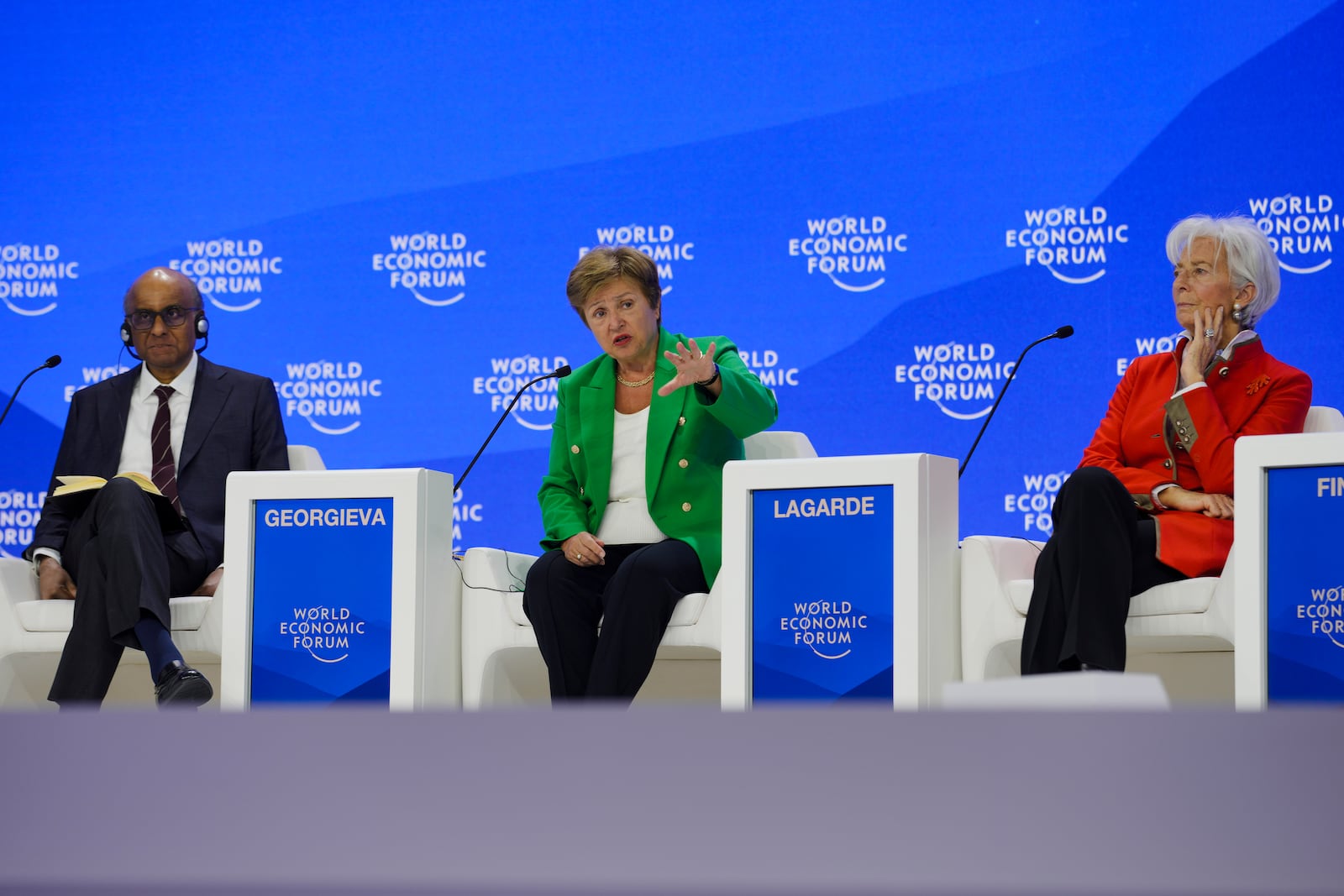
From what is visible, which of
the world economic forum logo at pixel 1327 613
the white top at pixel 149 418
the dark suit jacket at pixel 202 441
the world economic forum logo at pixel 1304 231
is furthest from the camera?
the world economic forum logo at pixel 1304 231

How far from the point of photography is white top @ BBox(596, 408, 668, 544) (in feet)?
10.3

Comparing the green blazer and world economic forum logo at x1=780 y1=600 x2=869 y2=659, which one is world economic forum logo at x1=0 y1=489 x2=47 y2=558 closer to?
the green blazer

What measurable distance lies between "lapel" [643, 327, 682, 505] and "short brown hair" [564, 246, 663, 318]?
0.16 meters

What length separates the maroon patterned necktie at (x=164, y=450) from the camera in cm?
341

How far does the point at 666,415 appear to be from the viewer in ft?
10.3

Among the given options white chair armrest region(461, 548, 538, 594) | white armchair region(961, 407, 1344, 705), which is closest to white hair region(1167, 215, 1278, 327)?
white armchair region(961, 407, 1344, 705)

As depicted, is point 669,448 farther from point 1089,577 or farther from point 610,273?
point 1089,577

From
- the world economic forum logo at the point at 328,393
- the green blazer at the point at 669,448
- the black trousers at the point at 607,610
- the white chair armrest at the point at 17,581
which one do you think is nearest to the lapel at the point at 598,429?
the green blazer at the point at 669,448

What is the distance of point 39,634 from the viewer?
322 centimetres

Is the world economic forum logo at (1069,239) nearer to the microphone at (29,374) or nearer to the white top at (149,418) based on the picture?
the white top at (149,418)

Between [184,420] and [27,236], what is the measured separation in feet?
4.63

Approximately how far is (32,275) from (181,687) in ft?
6.91

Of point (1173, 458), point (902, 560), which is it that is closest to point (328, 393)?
point (902, 560)

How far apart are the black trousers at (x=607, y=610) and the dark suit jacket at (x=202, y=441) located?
776 mm
